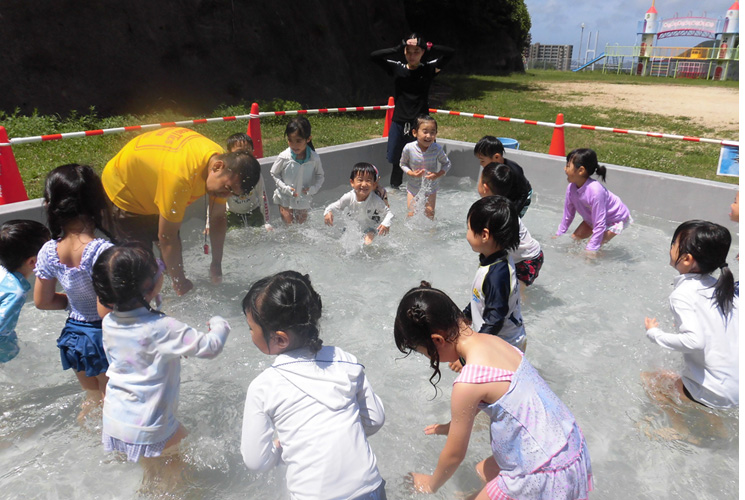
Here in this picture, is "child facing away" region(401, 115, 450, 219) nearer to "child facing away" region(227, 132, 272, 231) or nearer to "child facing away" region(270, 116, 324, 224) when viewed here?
"child facing away" region(270, 116, 324, 224)

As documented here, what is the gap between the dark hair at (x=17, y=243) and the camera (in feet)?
10.1

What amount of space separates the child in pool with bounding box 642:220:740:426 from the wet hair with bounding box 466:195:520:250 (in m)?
0.97

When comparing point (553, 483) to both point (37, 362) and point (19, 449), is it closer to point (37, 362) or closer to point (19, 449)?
point (19, 449)

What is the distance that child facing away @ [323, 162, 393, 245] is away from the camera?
5.25 m

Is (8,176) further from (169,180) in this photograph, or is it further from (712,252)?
(712,252)

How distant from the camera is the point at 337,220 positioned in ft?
21.5

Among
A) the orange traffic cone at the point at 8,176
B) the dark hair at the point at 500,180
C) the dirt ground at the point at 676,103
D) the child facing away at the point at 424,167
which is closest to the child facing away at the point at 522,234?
the dark hair at the point at 500,180

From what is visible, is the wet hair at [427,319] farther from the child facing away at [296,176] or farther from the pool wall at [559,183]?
the pool wall at [559,183]

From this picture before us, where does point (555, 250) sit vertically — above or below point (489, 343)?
below

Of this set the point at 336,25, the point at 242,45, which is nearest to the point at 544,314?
the point at 242,45

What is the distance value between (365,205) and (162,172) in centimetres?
230

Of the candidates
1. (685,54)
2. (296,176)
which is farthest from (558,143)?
(685,54)

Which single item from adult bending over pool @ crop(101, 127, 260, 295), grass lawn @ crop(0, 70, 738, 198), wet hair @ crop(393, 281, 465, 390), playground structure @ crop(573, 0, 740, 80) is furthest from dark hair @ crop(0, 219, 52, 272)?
playground structure @ crop(573, 0, 740, 80)

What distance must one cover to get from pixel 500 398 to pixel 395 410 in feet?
5.13
